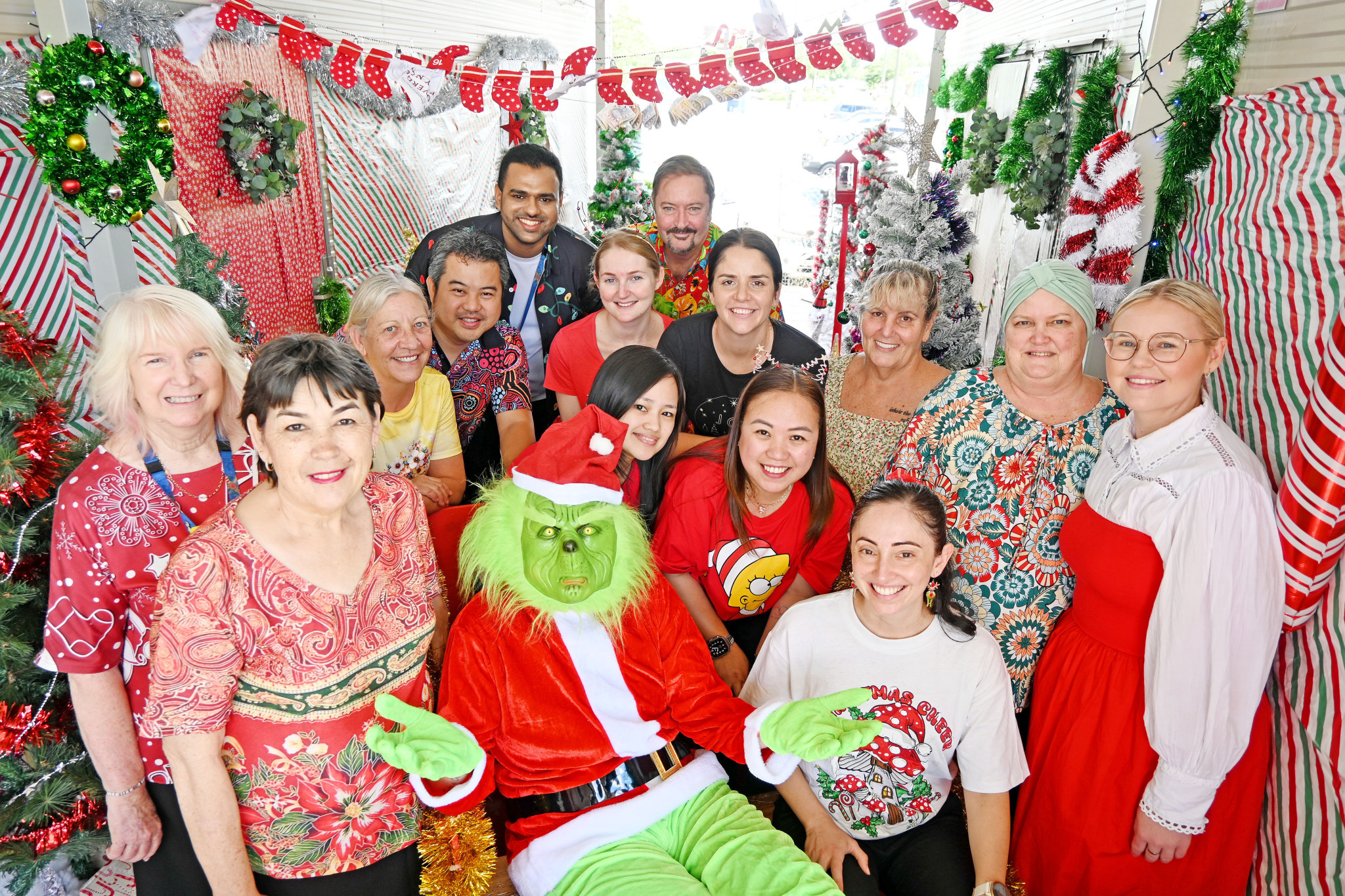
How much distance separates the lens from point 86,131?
11.1 ft

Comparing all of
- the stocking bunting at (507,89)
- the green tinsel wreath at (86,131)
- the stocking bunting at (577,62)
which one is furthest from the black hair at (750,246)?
the stocking bunting at (507,89)

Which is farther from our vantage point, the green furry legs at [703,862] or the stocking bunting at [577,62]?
the stocking bunting at [577,62]

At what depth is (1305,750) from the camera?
212 cm

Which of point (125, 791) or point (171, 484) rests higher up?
point (171, 484)

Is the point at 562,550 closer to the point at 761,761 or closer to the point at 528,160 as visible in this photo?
the point at 761,761

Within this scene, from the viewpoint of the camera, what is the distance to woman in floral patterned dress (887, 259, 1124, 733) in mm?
2477

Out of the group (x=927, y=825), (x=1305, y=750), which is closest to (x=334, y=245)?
(x=927, y=825)

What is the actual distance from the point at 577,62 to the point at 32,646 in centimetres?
470

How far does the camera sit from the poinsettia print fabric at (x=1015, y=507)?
251cm

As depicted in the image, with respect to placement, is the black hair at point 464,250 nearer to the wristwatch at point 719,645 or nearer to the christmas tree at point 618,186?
the wristwatch at point 719,645

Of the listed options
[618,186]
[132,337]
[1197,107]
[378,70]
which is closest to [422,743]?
[132,337]

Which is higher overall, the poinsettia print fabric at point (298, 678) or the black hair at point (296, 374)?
the black hair at point (296, 374)

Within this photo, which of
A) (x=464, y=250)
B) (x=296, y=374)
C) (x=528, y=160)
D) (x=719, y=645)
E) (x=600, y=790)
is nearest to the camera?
(x=296, y=374)

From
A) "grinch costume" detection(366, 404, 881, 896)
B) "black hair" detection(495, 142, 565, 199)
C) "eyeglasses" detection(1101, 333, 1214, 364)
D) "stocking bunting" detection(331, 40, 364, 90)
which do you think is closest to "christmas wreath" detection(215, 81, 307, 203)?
"stocking bunting" detection(331, 40, 364, 90)
